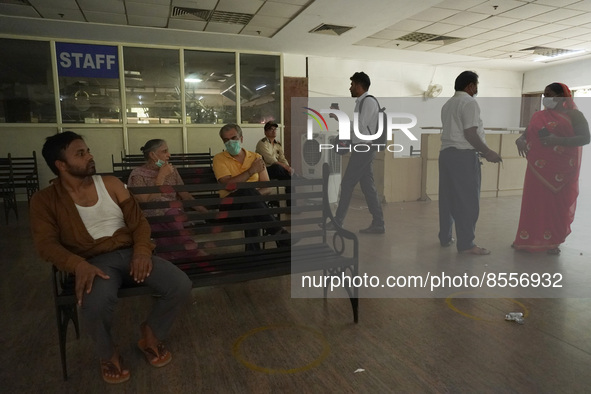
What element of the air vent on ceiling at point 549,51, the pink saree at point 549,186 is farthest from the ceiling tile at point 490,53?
the pink saree at point 549,186

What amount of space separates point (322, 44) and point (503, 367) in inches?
270

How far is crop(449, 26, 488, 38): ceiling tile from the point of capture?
Result: 678cm

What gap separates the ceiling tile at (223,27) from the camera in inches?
249

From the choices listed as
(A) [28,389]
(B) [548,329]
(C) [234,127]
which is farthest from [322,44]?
(A) [28,389]

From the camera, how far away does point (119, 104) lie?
290 inches

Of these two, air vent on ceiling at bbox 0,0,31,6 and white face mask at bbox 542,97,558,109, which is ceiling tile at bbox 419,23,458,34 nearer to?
white face mask at bbox 542,97,558,109

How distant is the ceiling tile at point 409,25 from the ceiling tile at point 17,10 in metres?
5.40

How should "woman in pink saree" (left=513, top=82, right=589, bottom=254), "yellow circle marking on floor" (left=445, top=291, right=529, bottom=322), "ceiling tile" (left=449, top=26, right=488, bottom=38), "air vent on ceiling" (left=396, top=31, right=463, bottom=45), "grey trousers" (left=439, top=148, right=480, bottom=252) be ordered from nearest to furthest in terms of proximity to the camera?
"yellow circle marking on floor" (left=445, top=291, right=529, bottom=322) < "woman in pink saree" (left=513, top=82, right=589, bottom=254) < "grey trousers" (left=439, top=148, right=480, bottom=252) < "ceiling tile" (left=449, top=26, right=488, bottom=38) < "air vent on ceiling" (left=396, top=31, right=463, bottom=45)

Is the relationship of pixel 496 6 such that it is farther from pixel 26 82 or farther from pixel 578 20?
pixel 26 82

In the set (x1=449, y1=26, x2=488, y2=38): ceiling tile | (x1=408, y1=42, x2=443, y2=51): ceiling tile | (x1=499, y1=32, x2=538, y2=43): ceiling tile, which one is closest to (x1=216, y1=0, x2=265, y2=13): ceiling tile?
(x1=449, y1=26, x2=488, y2=38): ceiling tile

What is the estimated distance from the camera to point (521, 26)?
6625mm

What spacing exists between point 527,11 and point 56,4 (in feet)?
21.7

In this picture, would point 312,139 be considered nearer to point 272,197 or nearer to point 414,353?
point 272,197

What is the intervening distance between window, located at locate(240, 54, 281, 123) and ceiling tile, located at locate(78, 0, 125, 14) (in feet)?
9.46
